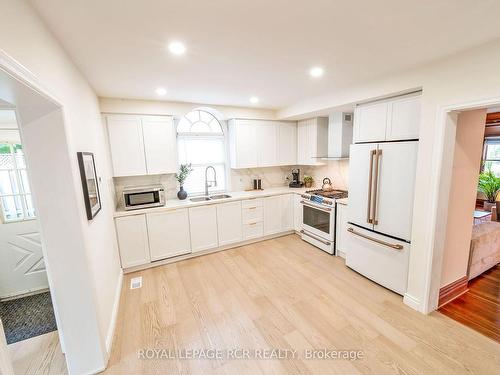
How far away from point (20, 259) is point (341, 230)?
13.7 ft

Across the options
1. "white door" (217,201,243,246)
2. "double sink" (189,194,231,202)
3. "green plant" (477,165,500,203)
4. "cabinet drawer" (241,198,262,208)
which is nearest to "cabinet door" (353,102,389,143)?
"cabinet drawer" (241,198,262,208)

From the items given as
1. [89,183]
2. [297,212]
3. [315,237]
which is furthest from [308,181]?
[89,183]

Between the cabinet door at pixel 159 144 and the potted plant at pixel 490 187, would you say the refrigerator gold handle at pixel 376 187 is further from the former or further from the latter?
the potted plant at pixel 490 187

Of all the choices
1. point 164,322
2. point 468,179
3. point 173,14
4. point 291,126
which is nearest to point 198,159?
point 291,126

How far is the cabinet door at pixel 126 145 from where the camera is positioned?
3.15 metres

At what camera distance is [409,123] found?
233 centimetres

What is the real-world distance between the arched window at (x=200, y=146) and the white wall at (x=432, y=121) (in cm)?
266

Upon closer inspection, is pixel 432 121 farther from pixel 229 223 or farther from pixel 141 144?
pixel 141 144

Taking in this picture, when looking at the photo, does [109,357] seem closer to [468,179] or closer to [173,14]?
[173,14]

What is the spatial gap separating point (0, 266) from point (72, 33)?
2888 mm

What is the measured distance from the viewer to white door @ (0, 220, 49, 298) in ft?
8.71

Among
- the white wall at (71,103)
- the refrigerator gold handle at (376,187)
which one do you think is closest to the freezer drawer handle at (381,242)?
the refrigerator gold handle at (376,187)

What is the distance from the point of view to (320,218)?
12.0 feet

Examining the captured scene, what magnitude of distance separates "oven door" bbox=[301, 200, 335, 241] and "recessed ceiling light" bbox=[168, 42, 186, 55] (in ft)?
9.01
